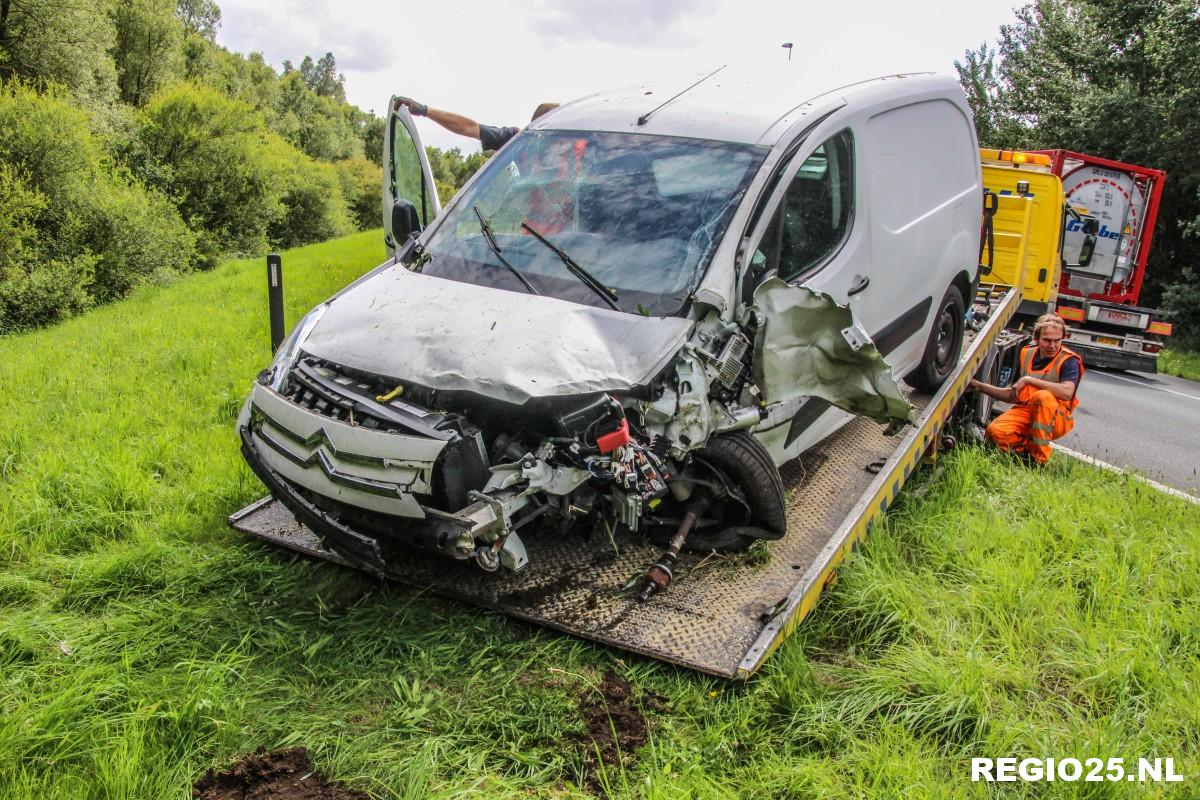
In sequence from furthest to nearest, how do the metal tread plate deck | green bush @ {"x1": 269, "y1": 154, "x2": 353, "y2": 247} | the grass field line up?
green bush @ {"x1": 269, "y1": 154, "x2": 353, "y2": 247} → the metal tread plate deck → the grass field

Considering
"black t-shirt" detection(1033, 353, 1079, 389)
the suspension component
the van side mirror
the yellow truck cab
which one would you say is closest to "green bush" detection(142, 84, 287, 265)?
the yellow truck cab

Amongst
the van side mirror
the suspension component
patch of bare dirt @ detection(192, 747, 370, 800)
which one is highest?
the van side mirror

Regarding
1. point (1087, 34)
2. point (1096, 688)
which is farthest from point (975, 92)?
point (1096, 688)

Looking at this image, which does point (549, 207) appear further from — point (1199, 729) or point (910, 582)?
point (1199, 729)

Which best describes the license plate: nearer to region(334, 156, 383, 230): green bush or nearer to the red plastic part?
the red plastic part

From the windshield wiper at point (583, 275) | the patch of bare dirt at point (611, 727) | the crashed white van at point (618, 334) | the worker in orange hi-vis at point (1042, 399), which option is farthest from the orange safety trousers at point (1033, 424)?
the patch of bare dirt at point (611, 727)

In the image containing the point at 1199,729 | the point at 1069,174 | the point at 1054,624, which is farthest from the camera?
the point at 1069,174

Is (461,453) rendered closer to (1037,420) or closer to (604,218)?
(604,218)

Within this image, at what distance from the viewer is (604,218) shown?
14.0 ft

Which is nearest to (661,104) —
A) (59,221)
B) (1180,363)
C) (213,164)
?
(59,221)

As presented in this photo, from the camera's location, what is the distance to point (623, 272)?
4016 mm

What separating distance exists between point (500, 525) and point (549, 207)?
1791 mm

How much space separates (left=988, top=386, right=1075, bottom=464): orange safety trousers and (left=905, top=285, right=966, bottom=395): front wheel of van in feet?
1.87

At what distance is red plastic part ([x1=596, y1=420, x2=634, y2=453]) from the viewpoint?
3.40m
